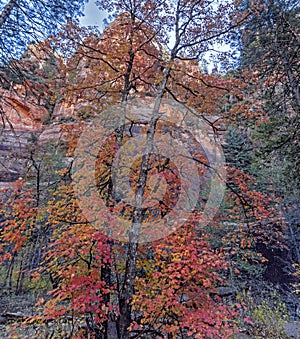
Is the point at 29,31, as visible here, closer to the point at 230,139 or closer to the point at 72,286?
the point at 72,286

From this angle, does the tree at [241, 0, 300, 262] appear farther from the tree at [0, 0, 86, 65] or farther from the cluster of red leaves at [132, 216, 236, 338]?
the tree at [0, 0, 86, 65]

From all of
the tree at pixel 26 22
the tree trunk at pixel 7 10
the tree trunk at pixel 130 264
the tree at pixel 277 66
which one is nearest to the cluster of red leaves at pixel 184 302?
the tree trunk at pixel 130 264

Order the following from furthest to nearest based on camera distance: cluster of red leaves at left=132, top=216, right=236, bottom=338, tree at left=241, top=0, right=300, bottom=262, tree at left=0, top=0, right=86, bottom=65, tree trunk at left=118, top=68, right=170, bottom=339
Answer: tree at left=241, top=0, right=300, bottom=262 → tree at left=0, top=0, right=86, bottom=65 → tree trunk at left=118, top=68, right=170, bottom=339 → cluster of red leaves at left=132, top=216, right=236, bottom=338

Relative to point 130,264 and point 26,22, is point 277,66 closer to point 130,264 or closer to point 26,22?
point 26,22

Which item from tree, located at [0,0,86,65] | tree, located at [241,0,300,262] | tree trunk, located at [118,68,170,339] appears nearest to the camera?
tree trunk, located at [118,68,170,339]

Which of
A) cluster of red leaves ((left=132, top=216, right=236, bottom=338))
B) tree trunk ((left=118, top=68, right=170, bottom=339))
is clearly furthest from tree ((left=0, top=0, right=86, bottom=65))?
cluster of red leaves ((left=132, top=216, right=236, bottom=338))

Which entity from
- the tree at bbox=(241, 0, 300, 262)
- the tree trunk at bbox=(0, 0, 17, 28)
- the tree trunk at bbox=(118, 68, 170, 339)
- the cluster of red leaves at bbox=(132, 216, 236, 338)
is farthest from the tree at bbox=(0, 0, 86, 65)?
the cluster of red leaves at bbox=(132, 216, 236, 338)

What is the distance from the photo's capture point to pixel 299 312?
6.91 meters

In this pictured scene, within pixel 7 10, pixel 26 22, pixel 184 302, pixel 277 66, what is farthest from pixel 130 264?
pixel 277 66

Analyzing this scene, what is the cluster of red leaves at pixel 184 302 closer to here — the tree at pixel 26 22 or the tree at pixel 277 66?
the tree at pixel 277 66

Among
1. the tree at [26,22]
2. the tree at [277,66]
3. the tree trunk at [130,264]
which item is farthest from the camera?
the tree at [277,66]

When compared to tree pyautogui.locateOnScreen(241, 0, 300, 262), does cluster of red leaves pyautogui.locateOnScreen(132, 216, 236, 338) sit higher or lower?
lower

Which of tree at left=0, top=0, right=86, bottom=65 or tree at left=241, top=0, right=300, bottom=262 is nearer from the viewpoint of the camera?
tree at left=0, top=0, right=86, bottom=65

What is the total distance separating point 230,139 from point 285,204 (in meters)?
5.19
